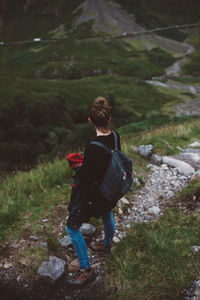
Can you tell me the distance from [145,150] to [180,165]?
143 centimetres

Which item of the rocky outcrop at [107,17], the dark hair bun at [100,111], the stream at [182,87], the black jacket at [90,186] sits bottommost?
the stream at [182,87]

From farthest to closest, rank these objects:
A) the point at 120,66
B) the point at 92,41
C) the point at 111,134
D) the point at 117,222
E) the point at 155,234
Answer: the point at 92,41 → the point at 120,66 → the point at 117,222 → the point at 155,234 → the point at 111,134

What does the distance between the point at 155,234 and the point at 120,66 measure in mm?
109726

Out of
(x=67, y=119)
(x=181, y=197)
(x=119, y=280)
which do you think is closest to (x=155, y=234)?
(x=119, y=280)

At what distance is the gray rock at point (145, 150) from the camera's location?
871cm

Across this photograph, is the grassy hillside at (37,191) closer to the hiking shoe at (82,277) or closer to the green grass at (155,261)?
the hiking shoe at (82,277)

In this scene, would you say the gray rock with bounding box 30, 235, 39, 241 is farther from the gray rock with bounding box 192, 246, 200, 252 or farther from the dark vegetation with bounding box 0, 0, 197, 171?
the dark vegetation with bounding box 0, 0, 197, 171

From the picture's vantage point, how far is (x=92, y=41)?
144500 millimetres

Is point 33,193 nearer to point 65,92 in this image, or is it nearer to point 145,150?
point 145,150

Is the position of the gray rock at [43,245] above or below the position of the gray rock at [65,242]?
above

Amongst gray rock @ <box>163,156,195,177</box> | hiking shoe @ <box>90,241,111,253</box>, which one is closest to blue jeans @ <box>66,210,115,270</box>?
hiking shoe @ <box>90,241,111,253</box>

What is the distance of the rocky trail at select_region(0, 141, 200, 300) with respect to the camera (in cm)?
401

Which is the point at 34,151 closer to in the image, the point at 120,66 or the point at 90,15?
the point at 120,66

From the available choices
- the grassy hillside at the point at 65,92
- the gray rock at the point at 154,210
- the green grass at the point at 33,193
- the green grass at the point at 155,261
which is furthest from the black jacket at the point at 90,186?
the grassy hillside at the point at 65,92
